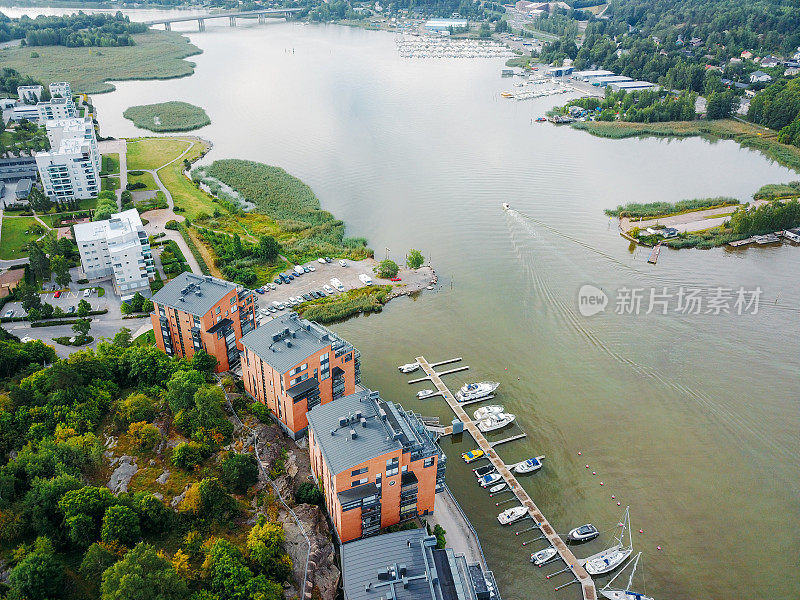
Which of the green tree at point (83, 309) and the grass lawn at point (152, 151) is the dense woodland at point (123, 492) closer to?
the green tree at point (83, 309)

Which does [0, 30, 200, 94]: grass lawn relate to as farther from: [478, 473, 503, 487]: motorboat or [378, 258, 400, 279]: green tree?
[478, 473, 503, 487]: motorboat

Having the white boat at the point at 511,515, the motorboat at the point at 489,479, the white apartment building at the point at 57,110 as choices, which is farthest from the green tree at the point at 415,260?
the white apartment building at the point at 57,110

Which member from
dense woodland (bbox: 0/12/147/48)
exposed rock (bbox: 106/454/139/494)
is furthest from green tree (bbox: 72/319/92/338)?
dense woodland (bbox: 0/12/147/48)

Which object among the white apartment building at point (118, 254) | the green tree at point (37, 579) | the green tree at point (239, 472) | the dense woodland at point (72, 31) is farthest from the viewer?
the dense woodland at point (72, 31)

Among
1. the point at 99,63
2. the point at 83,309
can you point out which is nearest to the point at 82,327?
the point at 83,309

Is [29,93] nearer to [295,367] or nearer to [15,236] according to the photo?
[15,236]

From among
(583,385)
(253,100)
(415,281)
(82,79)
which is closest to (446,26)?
(253,100)

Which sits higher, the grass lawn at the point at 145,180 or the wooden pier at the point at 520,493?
the grass lawn at the point at 145,180
